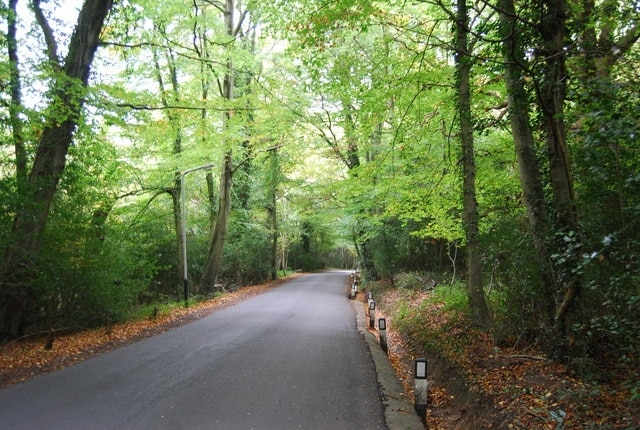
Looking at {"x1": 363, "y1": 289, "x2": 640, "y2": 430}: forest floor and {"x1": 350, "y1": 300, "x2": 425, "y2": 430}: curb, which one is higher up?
{"x1": 363, "y1": 289, "x2": 640, "y2": 430}: forest floor

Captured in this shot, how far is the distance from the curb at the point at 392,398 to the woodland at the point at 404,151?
2.11 metres

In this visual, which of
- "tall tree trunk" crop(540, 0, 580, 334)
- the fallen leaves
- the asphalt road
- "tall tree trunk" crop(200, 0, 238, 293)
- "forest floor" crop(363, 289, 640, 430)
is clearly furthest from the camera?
"tall tree trunk" crop(200, 0, 238, 293)

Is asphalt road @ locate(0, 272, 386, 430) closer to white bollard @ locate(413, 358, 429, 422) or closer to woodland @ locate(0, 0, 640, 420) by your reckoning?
white bollard @ locate(413, 358, 429, 422)

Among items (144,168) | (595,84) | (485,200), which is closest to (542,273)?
(595,84)

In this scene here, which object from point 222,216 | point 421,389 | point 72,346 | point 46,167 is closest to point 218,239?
point 222,216

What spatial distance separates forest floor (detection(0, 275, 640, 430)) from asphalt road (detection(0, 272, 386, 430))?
86 centimetres

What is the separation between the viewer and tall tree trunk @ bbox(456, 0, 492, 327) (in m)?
8.34

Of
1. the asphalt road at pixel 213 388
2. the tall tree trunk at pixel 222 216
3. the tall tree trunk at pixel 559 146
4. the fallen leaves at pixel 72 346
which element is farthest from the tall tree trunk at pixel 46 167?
the tall tree trunk at pixel 559 146

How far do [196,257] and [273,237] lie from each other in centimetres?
954

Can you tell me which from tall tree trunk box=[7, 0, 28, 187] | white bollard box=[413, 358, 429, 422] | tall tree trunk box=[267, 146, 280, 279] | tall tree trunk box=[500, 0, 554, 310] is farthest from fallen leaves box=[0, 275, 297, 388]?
tall tree trunk box=[267, 146, 280, 279]

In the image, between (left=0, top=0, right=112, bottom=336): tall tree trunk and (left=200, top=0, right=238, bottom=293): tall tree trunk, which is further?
(left=200, top=0, right=238, bottom=293): tall tree trunk

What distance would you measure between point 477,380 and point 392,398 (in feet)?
4.44

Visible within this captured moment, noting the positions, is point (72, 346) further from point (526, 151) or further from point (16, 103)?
point (526, 151)

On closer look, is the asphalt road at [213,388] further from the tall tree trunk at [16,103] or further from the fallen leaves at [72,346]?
the tall tree trunk at [16,103]
